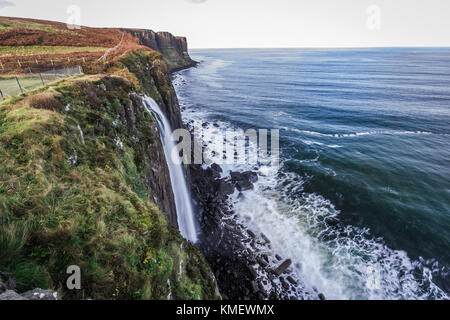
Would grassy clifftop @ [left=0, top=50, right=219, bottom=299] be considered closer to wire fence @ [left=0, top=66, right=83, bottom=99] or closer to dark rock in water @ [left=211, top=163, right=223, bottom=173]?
wire fence @ [left=0, top=66, right=83, bottom=99]

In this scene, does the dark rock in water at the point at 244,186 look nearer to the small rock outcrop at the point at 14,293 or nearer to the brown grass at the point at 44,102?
the brown grass at the point at 44,102

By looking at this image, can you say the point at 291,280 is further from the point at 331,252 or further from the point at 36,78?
the point at 36,78

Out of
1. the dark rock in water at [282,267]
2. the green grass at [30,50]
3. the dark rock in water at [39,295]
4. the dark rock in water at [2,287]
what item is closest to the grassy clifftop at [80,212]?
the dark rock in water at [2,287]

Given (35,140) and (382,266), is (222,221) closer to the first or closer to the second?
(382,266)

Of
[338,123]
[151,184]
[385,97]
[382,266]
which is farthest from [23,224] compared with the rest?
[385,97]

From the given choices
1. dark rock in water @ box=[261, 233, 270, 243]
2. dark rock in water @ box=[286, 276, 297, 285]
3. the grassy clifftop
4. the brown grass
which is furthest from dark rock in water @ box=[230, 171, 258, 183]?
the brown grass

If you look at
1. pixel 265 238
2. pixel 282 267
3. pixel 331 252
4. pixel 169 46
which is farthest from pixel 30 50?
pixel 169 46
